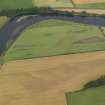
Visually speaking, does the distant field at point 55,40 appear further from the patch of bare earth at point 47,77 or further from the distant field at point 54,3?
the distant field at point 54,3

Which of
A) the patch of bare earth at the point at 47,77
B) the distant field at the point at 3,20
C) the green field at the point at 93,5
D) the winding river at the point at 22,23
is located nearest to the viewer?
the patch of bare earth at the point at 47,77

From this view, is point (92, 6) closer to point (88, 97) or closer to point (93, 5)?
point (93, 5)

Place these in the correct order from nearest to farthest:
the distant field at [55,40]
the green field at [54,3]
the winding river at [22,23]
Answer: the distant field at [55,40]
the winding river at [22,23]
the green field at [54,3]

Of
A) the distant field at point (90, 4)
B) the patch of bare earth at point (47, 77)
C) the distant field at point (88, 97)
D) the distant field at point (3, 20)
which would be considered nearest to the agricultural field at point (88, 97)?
the distant field at point (88, 97)

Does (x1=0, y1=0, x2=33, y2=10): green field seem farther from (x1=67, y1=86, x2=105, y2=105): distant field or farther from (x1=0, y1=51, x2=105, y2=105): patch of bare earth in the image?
(x1=67, y1=86, x2=105, y2=105): distant field

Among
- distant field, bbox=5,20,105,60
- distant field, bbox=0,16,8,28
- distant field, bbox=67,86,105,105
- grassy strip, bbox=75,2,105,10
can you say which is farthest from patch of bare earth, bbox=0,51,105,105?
grassy strip, bbox=75,2,105,10

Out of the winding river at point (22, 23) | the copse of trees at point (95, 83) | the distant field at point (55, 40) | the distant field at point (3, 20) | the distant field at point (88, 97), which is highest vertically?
the distant field at point (3, 20)

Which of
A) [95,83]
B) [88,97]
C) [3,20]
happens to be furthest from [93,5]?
[88,97]

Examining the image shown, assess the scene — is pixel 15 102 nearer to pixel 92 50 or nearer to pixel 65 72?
pixel 65 72
